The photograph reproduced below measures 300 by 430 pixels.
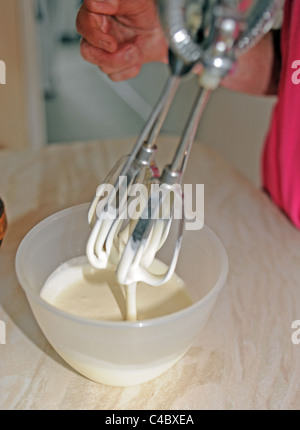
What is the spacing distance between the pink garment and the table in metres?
0.02

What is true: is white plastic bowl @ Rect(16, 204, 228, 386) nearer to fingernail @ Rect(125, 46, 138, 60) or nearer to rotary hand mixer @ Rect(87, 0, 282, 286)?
rotary hand mixer @ Rect(87, 0, 282, 286)

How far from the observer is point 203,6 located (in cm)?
31

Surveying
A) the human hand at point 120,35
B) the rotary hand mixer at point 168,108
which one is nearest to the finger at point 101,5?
the human hand at point 120,35

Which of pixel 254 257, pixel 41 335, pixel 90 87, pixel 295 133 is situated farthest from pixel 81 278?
pixel 90 87

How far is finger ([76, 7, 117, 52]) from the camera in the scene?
1.69 feet

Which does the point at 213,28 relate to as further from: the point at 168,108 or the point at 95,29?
the point at 95,29

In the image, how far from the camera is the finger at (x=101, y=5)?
1.64 feet

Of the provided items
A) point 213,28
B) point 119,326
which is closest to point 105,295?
point 119,326

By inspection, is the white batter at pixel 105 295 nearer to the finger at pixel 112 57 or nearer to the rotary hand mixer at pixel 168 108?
the rotary hand mixer at pixel 168 108

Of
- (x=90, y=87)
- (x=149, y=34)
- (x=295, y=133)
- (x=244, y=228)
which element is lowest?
(x=90, y=87)

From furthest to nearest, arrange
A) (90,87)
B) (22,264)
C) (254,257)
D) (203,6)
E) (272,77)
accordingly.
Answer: (90,87)
(272,77)
(254,257)
(22,264)
(203,6)

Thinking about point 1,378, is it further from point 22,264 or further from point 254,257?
point 254,257
